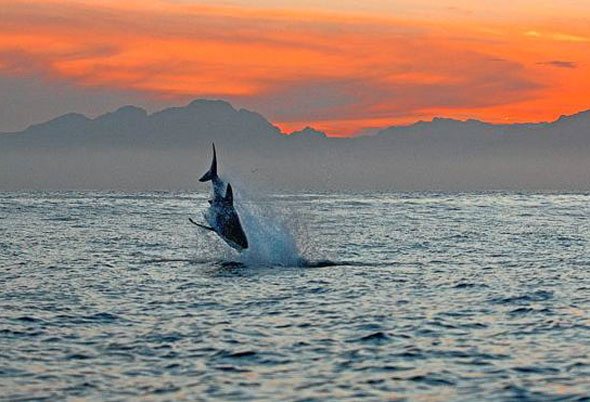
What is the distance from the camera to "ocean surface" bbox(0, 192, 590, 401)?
15.4m

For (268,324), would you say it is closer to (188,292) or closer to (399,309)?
(399,309)

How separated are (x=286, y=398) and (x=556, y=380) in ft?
16.6

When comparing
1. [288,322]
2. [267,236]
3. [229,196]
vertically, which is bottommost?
[288,322]

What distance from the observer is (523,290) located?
27281mm

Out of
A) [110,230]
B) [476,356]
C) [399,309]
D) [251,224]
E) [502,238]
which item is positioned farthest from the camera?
[110,230]

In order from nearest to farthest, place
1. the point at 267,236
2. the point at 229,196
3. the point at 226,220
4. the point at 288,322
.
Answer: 1. the point at 288,322
2. the point at 226,220
3. the point at 229,196
4. the point at 267,236

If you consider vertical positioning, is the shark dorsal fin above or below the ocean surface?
above

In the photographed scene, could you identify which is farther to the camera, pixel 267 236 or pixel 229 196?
pixel 267 236

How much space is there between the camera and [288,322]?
21.2 meters

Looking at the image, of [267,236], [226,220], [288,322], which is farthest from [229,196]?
[288,322]

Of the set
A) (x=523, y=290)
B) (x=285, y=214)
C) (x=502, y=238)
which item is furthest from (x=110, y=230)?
(x=523, y=290)

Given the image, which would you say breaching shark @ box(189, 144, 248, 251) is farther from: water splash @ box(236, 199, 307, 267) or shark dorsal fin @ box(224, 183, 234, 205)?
water splash @ box(236, 199, 307, 267)

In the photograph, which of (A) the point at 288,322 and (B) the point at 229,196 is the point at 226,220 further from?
(A) the point at 288,322

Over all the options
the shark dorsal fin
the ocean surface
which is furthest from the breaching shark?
the ocean surface
